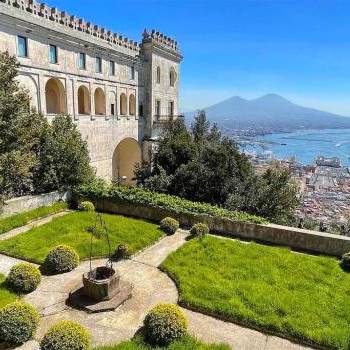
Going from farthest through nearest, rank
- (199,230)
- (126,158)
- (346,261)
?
(126,158)
(199,230)
(346,261)

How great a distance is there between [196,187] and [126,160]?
51.7 feet

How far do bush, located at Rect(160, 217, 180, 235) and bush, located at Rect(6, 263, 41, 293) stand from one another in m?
6.84

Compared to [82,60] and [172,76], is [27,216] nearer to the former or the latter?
[82,60]

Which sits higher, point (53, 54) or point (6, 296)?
point (53, 54)

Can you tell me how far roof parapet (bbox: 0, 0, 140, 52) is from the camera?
2177 centimetres

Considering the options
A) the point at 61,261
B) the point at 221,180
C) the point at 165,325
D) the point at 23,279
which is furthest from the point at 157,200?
the point at 165,325

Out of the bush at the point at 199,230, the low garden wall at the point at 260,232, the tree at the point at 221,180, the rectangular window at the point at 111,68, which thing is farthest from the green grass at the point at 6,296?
the rectangular window at the point at 111,68

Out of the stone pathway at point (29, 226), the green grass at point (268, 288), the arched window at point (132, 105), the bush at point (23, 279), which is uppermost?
the arched window at point (132, 105)

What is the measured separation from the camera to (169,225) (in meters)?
16.5

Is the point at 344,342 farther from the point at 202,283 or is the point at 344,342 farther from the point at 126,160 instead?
the point at 126,160

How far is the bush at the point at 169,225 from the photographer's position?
16422 millimetres

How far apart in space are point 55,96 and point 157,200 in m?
13.7

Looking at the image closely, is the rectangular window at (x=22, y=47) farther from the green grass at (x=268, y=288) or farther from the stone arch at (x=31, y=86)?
the green grass at (x=268, y=288)

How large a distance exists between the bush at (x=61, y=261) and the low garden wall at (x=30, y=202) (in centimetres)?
572
